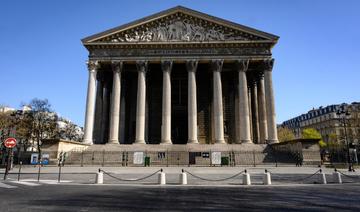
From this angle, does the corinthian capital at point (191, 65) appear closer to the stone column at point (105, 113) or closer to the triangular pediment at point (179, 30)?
the triangular pediment at point (179, 30)

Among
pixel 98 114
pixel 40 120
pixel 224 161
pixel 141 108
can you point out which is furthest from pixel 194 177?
pixel 40 120

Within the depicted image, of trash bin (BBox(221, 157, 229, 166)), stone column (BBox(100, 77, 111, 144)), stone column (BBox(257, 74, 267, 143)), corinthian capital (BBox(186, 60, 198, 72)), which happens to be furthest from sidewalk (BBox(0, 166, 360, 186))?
stone column (BBox(100, 77, 111, 144))

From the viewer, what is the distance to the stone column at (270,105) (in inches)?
1347

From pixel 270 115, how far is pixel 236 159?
29.1ft

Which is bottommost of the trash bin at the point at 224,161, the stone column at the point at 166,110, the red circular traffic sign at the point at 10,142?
the trash bin at the point at 224,161

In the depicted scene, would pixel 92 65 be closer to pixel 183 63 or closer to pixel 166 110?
pixel 166 110

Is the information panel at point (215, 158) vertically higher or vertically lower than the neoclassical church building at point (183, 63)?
lower

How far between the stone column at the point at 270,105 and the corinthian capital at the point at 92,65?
23.2 m

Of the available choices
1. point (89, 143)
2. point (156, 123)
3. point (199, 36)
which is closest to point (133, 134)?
point (156, 123)

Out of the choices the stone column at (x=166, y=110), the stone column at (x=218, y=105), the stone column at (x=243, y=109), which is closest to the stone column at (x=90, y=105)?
the stone column at (x=166, y=110)

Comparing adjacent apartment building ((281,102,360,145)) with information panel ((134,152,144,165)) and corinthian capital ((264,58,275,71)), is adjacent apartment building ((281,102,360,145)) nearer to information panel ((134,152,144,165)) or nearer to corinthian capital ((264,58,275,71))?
corinthian capital ((264,58,275,71))

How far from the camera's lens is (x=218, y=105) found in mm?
35062

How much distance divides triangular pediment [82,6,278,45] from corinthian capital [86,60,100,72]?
2.79 metres

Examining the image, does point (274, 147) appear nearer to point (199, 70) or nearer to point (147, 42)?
point (199, 70)
